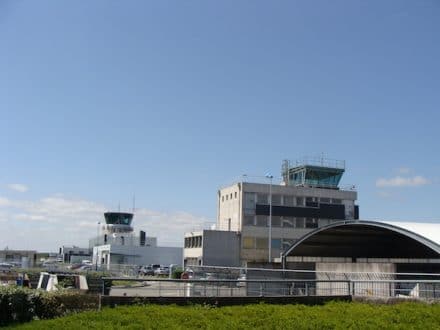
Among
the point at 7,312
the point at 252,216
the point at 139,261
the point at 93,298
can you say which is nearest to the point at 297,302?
the point at 93,298

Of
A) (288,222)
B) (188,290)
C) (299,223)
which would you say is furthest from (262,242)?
(188,290)

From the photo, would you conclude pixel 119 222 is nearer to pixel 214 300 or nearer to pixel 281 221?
pixel 281 221

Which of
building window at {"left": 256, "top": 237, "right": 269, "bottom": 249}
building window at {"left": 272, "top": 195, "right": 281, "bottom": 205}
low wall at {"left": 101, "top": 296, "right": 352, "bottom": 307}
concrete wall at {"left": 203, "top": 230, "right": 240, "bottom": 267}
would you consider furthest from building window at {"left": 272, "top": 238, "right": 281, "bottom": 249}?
low wall at {"left": 101, "top": 296, "right": 352, "bottom": 307}

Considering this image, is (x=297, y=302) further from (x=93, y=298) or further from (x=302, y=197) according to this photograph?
(x=302, y=197)

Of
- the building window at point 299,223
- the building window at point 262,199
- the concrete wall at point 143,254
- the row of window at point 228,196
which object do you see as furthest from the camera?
the concrete wall at point 143,254

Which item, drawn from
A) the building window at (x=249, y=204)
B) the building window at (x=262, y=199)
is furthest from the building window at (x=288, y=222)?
the building window at (x=249, y=204)

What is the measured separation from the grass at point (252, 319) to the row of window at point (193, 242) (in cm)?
7142

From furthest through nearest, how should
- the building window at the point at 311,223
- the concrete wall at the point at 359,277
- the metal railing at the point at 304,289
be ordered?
1. the building window at the point at 311,223
2. the concrete wall at the point at 359,277
3. the metal railing at the point at 304,289

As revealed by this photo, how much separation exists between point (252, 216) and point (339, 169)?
2101 centimetres

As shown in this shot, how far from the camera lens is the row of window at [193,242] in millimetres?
84750

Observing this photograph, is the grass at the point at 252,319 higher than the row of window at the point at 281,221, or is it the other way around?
the row of window at the point at 281,221

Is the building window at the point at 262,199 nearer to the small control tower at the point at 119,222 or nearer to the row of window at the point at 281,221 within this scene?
the row of window at the point at 281,221

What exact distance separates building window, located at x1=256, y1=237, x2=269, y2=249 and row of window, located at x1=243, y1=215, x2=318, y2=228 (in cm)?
206

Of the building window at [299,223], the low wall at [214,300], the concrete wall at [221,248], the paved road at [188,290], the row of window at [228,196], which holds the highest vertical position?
the row of window at [228,196]
